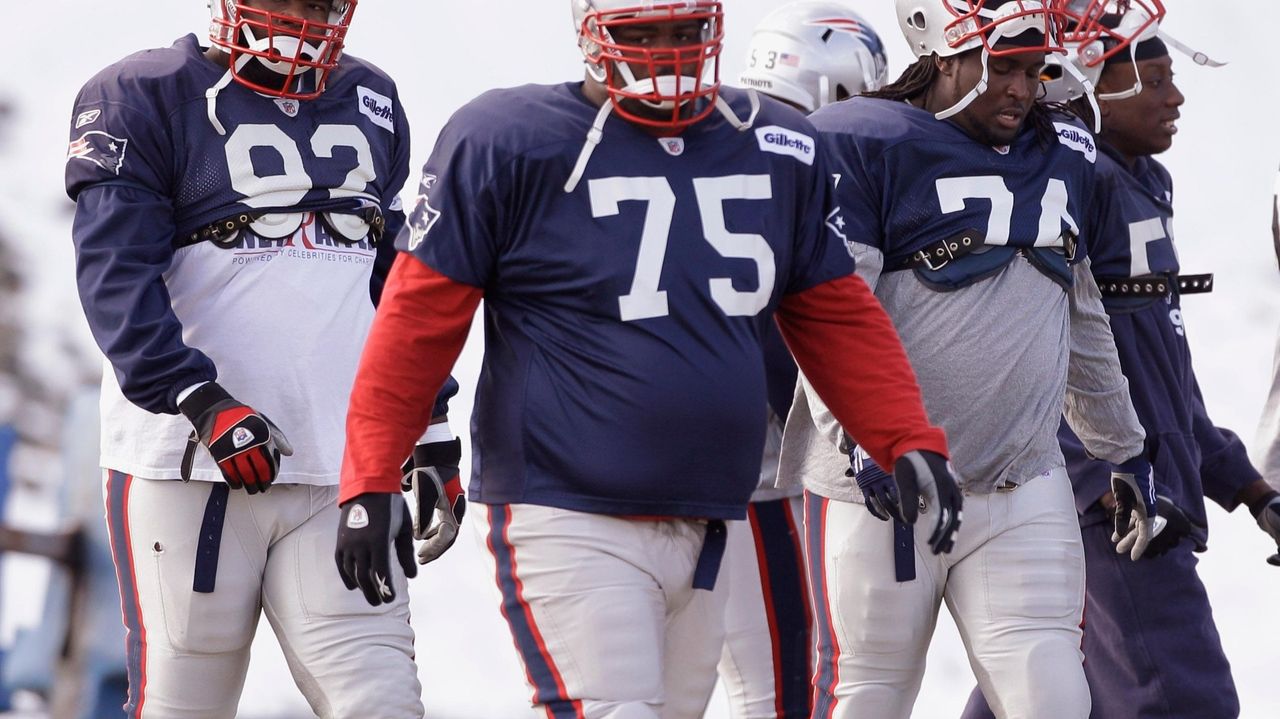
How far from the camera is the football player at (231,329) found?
318 cm

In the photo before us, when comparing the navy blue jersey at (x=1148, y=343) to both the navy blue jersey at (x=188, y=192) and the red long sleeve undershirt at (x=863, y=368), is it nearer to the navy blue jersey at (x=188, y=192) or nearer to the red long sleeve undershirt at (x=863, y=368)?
the red long sleeve undershirt at (x=863, y=368)

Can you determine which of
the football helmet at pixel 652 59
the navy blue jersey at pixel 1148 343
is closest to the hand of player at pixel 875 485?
the football helmet at pixel 652 59

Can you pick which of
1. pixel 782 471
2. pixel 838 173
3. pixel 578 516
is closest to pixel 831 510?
pixel 782 471

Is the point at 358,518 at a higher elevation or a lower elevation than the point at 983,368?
higher

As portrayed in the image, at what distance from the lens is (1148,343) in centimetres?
400

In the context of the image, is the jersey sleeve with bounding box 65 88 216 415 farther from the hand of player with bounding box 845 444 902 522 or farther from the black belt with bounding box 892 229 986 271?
the black belt with bounding box 892 229 986 271

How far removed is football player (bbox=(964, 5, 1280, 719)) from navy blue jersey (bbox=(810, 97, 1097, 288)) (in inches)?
15.8

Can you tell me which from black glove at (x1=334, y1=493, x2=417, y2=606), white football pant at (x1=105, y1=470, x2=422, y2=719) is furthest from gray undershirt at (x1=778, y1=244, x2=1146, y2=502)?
black glove at (x1=334, y1=493, x2=417, y2=606)

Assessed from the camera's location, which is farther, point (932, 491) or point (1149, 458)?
point (1149, 458)

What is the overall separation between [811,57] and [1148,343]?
1.10 m

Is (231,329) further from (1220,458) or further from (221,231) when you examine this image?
(1220,458)

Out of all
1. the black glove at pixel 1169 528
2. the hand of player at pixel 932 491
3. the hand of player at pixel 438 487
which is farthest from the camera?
the black glove at pixel 1169 528

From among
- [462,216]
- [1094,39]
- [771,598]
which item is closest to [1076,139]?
[1094,39]

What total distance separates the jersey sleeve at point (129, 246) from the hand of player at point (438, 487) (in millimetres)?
412
